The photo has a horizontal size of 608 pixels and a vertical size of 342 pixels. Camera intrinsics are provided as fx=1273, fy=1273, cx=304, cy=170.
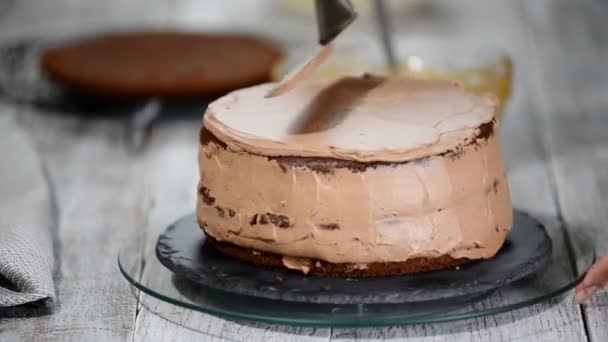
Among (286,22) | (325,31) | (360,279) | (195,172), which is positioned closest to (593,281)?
(360,279)

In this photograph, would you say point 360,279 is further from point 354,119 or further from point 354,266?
point 354,119

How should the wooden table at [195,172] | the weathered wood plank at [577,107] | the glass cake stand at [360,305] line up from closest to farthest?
the glass cake stand at [360,305], the wooden table at [195,172], the weathered wood plank at [577,107]

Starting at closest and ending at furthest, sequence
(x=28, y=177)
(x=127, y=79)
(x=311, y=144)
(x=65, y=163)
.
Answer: (x=311, y=144) < (x=28, y=177) < (x=65, y=163) < (x=127, y=79)

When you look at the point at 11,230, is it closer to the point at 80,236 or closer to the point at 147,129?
the point at 80,236

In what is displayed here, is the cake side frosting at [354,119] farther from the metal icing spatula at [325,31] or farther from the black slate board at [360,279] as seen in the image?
the black slate board at [360,279]

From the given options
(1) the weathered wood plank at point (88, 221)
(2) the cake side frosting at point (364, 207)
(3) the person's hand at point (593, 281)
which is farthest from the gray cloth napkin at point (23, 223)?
(3) the person's hand at point (593, 281)

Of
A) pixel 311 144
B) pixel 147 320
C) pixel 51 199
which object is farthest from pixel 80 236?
pixel 311 144
